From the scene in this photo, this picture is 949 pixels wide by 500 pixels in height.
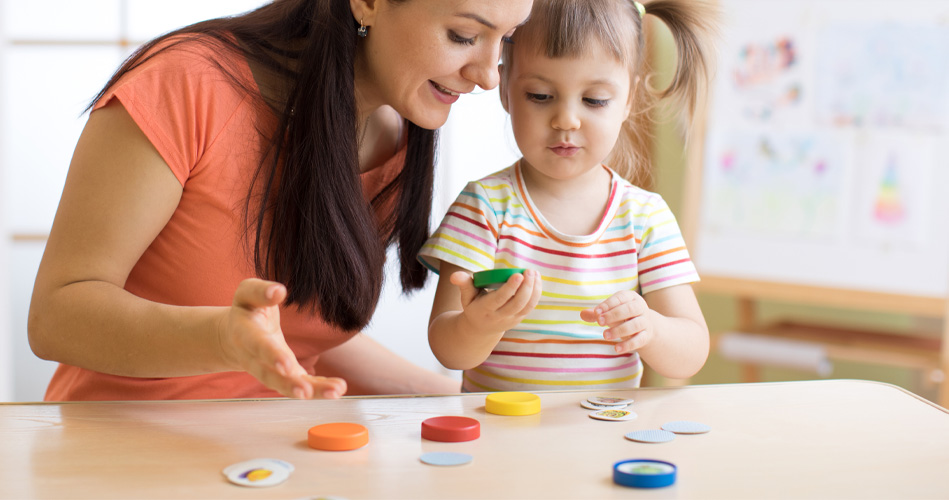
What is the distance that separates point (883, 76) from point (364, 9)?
70.4 inches

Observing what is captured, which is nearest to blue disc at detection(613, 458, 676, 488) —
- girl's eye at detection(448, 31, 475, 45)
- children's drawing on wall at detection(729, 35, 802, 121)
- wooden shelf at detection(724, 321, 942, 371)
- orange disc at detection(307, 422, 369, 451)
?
orange disc at detection(307, 422, 369, 451)

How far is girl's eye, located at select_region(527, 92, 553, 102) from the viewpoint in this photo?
106 cm

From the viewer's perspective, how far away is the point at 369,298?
1.06 meters

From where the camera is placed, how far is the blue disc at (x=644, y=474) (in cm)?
63

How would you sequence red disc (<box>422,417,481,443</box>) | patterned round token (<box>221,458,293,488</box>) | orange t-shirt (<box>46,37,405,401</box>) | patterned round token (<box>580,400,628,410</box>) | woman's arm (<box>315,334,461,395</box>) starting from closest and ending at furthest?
patterned round token (<box>221,458,293,488</box>), red disc (<box>422,417,481,443</box>), patterned round token (<box>580,400,628,410</box>), orange t-shirt (<box>46,37,405,401</box>), woman's arm (<box>315,334,461,395</box>)

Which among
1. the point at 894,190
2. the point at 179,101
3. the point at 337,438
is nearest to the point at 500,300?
the point at 337,438

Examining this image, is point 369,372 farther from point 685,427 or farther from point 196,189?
point 685,427

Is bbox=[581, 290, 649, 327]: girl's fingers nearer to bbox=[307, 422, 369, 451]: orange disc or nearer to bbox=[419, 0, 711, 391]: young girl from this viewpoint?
bbox=[419, 0, 711, 391]: young girl

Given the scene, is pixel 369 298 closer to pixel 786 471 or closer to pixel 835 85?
pixel 786 471

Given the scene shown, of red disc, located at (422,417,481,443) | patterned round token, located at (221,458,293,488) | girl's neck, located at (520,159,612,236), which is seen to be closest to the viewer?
patterned round token, located at (221,458,293,488)

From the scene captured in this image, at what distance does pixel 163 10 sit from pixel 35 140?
0.59 meters

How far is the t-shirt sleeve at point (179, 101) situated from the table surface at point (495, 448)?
0.30 m

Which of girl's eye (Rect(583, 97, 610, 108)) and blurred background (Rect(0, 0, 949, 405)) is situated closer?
girl's eye (Rect(583, 97, 610, 108))

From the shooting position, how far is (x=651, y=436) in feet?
2.46
